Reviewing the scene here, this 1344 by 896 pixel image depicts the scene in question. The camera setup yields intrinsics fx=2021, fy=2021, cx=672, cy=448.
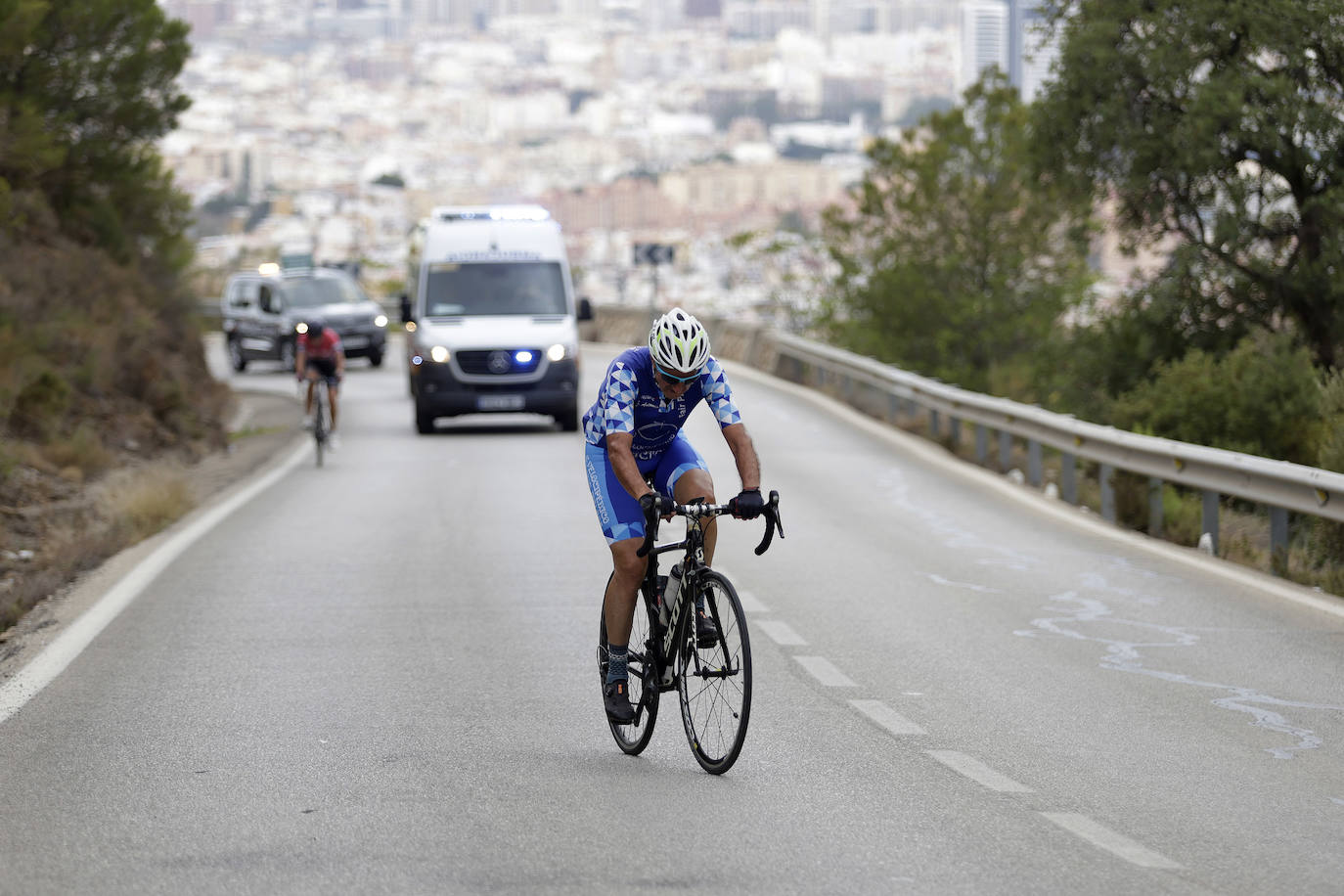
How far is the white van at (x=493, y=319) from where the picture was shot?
23.9 meters

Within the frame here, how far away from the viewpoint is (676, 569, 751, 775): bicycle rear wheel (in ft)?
22.5

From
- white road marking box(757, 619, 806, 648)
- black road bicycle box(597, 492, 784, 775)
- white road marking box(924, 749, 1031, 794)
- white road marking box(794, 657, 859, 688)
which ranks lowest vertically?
white road marking box(757, 619, 806, 648)

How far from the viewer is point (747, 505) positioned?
22.5 ft

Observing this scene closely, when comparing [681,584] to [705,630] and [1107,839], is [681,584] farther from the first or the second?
[1107,839]

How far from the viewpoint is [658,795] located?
22.2 feet

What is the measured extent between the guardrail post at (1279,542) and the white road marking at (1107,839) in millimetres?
6611

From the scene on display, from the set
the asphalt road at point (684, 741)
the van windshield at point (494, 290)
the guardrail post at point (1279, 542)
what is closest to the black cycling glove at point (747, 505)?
the asphalt road at point (684, 741)

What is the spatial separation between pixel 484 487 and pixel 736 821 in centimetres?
1221

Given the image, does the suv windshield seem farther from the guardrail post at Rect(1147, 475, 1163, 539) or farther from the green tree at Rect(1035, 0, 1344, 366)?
the guardrail post at Rect(1147, 475, 1163, 539)

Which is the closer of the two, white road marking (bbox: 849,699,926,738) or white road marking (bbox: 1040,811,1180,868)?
white road marking (bbox: 1040,811,1180,868)

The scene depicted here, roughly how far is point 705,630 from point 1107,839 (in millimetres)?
1619

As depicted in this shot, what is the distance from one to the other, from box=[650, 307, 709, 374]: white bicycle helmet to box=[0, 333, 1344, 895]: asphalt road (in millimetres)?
1445

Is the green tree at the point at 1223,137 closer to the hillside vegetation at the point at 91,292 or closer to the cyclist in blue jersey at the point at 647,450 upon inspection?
the hillside vegetation at the point at 91,292

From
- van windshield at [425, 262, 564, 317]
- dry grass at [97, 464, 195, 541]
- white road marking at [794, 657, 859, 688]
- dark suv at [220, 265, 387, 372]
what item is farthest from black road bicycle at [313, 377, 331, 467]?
dark suv at [220, 265, 387, 372]
